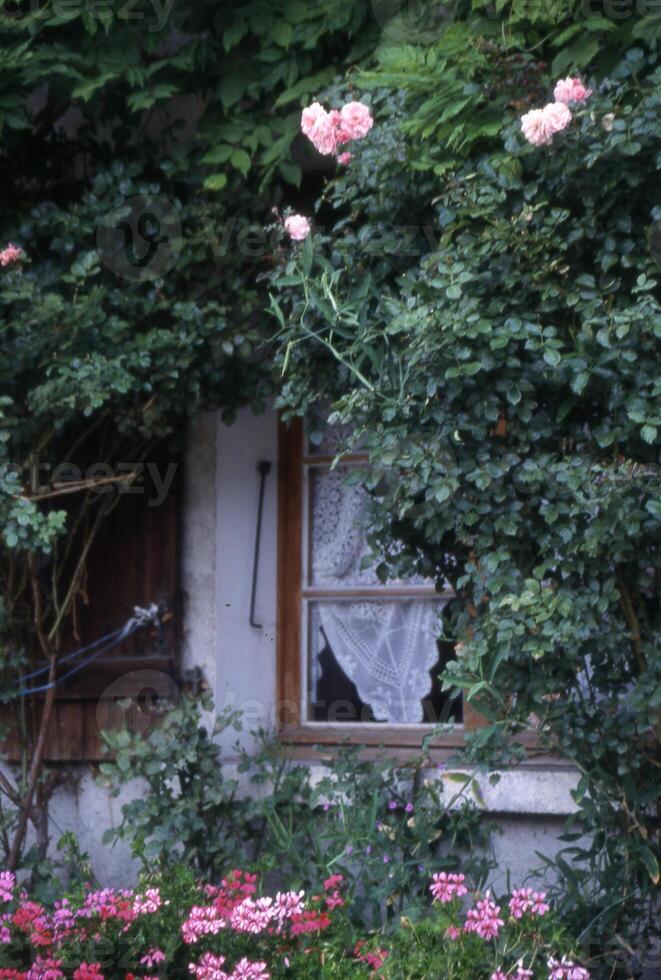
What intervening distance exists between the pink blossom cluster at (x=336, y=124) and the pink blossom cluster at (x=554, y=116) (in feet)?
1.51

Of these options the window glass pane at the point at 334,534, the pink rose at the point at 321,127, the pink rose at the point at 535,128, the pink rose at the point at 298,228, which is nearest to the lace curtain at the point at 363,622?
the window glass pane at the point at 334,534

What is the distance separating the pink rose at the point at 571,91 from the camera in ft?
10.9

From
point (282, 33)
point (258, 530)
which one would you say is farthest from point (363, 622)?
point (282, 33)

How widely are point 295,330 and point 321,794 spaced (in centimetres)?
144

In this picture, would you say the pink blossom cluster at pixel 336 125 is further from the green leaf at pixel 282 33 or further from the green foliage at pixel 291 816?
the green foliage at pixel 291 816

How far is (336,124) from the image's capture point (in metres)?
3.64

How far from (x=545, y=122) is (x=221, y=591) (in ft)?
7.21

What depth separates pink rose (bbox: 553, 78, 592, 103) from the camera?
3320mm

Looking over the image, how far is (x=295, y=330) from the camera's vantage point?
3746 mm

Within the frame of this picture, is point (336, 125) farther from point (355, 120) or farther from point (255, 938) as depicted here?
point (255, 938)

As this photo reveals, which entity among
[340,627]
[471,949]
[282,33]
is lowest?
[471,949]

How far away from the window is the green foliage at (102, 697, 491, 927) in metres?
0.33

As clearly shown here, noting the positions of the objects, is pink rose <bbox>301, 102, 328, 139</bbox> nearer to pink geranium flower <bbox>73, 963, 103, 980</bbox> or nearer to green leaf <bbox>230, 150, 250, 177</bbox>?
green leaf <bbox>230, 150, 250, 177</bbox>

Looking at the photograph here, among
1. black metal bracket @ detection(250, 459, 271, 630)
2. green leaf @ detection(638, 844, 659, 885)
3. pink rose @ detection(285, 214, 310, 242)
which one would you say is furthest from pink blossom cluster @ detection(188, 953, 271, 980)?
pink rose @ detection(285, 214, 310, 242)
